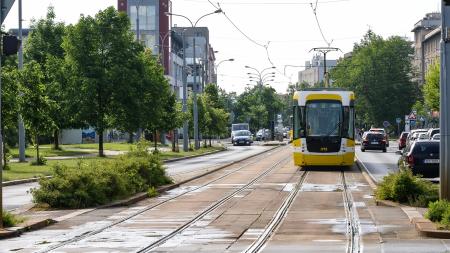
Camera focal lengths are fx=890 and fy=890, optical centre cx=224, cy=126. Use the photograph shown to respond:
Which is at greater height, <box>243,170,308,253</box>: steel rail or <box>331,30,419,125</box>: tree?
<box>331,30,419,125</box>: tree

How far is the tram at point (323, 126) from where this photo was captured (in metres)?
36.9

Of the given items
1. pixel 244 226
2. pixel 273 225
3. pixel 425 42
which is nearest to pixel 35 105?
pixel 244 226

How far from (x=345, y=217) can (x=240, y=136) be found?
79039 mm

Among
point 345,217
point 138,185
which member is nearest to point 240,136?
point 138,185

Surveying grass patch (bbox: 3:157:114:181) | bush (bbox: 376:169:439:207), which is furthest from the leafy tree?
bush (bbox: 376:169:439:207)

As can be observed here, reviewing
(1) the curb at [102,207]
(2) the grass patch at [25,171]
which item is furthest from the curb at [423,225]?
(2) the grass patch at [25,171]

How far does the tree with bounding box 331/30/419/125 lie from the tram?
8782 cm

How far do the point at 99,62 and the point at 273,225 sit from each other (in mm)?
39423

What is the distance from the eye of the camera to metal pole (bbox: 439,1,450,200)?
17.5m

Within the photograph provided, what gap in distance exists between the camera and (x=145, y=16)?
107m

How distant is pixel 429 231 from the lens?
47.9ft

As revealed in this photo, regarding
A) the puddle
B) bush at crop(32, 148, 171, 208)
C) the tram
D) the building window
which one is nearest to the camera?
bush at crop(32, 148, 171, 208)

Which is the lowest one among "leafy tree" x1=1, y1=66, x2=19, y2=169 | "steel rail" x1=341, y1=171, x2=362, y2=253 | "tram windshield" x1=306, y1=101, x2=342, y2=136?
"steel rail" x1=341, y1=171, x2=362, y2=253

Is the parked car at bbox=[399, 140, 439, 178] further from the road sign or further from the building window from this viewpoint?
the building window
